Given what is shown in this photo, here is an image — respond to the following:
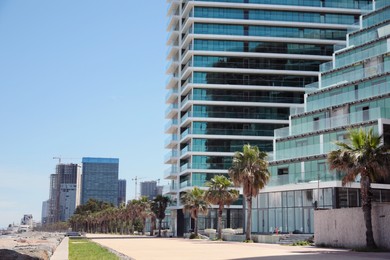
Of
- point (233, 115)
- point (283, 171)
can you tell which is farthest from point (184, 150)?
point (283, 171)

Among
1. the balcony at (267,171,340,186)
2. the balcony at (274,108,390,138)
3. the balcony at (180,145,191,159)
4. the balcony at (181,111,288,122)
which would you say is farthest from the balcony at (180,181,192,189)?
the balcony at (267,171,340,186)

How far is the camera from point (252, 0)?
321 feet

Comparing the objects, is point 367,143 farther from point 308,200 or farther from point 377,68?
point 377,68

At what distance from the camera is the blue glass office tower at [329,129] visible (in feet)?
178

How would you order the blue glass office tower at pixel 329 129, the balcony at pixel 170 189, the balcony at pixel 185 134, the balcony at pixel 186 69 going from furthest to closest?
the balcony at pixel 170 189 < the balcony at pixel 186 69 < the balcony at pixel 185 134 < the blue glass office tower at pixel 329 129

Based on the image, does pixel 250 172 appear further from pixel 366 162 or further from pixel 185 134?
pixel 185 134

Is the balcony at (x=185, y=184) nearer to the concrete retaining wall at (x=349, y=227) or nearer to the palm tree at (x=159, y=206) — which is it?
the palm tree at (x=159, y=206)

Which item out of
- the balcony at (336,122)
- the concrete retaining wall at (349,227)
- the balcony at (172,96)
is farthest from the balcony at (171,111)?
the concrete retaining wall at (349,227)

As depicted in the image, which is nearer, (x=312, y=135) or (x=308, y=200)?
(x=308, y=200)

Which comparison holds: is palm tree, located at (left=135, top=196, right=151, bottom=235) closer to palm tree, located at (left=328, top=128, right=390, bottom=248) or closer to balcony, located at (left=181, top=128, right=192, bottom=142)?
balcony, located at (left=181, top=128, right=192, bottom=142)

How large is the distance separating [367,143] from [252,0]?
66.6 meters

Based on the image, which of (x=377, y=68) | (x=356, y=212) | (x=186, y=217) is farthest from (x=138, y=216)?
(x=356, y=212)

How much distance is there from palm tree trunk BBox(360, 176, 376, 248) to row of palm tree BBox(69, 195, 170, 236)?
63413mm

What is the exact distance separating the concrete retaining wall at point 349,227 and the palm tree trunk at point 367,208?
0.94 m
